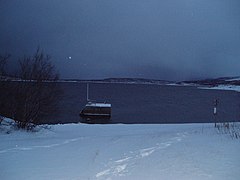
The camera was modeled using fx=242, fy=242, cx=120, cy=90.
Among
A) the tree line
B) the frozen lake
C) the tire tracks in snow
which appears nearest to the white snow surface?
the tire tracks in snow

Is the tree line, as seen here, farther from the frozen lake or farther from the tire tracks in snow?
the frozen lake

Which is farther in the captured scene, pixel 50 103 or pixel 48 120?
pixel 48 120

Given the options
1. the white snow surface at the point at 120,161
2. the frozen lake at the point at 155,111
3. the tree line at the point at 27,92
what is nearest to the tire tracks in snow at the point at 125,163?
the white snow surface at the point at 120,161

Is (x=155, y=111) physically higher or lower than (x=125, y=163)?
lower

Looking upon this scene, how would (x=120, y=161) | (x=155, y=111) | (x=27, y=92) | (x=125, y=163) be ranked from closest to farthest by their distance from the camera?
(x=125, y=163) < (x=120, y=161) < (x=27, y=92) < (x=155, y=111)

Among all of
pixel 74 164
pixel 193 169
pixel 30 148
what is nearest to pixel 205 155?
pixel 193 169

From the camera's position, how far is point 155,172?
542 centimetres

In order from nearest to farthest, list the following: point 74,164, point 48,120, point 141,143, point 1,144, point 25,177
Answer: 1. point 25,177
2. point 74,164
3. point 1,144
4. point 141,143
5. point 48,120

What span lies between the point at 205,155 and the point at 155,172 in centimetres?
204

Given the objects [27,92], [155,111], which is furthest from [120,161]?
[155,111]

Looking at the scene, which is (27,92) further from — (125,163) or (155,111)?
(155,111)

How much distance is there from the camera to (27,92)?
49.9ft

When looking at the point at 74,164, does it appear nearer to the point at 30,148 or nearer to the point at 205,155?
the point at 30,148

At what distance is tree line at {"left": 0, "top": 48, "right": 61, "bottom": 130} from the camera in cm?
1406
